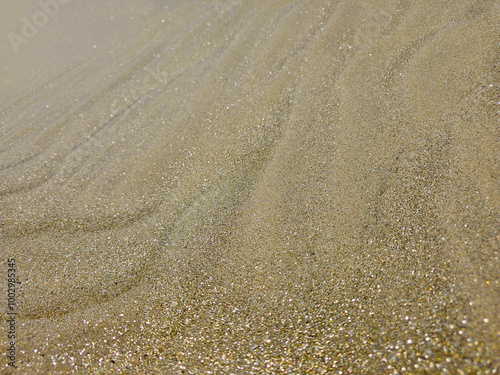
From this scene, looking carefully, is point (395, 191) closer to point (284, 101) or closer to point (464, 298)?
point (464, 298)

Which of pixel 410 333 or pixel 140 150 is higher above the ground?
pixel 140 150

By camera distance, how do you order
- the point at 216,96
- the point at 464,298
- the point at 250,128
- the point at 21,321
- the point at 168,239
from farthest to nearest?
1. the point at 216,96
2. the point at 250,128
3. the point at 168,239
4. the point at 21,321
5. the point at 464,298

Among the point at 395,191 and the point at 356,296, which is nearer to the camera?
the point at 356,296

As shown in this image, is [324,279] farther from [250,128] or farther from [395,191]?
[250,128]

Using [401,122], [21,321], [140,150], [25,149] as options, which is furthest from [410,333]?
[25,149]

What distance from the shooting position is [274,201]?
1.31 meters

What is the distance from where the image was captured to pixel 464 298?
85cm

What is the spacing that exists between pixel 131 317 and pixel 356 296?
678mm

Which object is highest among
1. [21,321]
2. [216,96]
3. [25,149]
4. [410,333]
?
[25,149]

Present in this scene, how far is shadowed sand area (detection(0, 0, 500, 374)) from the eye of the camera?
947 millimetres

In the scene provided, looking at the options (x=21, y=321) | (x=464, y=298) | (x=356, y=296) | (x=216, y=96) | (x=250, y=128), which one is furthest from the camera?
(x=216, y=96)

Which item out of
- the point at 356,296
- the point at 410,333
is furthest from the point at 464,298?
the point at 356,296

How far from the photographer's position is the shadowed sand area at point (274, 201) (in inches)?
37.3

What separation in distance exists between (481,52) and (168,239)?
4.39 ft
